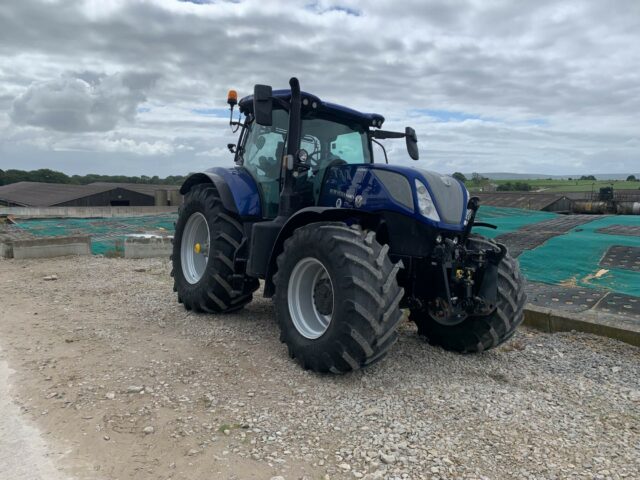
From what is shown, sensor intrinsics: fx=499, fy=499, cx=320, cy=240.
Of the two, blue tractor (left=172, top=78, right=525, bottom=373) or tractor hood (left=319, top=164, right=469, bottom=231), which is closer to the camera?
blue tractor (left=172, top=78, right=525, bottom=373)

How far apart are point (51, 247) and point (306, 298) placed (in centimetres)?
780

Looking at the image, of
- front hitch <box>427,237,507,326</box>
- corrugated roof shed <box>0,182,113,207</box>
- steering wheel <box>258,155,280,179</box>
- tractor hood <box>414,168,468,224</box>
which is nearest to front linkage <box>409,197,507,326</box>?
front hitch <box>427,237,507,326</box>

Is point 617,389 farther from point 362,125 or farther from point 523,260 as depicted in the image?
point 523,260

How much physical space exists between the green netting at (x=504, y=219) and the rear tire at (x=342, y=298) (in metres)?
8.26

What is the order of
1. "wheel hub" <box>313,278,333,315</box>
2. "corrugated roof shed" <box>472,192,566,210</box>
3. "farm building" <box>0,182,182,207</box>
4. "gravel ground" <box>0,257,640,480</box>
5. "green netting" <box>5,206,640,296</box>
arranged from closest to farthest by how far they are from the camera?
"gravel ground" <box>0,257,640,480</box> < "wheel hub" <box>313,278,333,315</box> < "green netting" <box>5,206,640,296</box> < "corrugated roof shed" <box>472,192,566,210</box> < "farm building" <box>0,182,182,207</box>

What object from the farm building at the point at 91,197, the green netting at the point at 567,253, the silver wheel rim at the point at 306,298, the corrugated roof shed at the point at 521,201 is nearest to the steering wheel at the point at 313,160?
the silver wheel rim at the point at 306,298

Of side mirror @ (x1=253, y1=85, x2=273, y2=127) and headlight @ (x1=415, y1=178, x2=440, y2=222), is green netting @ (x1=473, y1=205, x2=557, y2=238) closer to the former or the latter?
headlight @ (x1=415, y1=178, x2=440, y2=222)

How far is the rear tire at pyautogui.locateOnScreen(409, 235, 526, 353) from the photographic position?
4180 mm

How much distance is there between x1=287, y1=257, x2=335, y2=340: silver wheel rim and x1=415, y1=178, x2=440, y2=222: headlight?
94 centimetres

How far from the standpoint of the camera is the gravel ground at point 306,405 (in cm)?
271

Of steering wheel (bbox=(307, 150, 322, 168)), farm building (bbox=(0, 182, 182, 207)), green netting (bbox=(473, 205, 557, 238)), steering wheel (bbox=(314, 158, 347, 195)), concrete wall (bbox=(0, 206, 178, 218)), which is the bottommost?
concrete wall (bbox=(0, 206, 178, 218))

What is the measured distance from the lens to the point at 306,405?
11.0ft

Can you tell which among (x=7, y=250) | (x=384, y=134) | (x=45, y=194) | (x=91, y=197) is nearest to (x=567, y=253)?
(x=384, y=134)

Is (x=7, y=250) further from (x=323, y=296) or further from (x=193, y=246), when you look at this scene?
(x=323, y=296)
